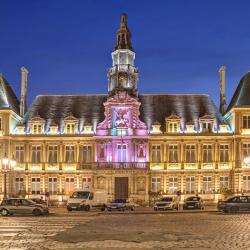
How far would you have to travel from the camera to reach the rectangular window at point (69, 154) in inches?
2608

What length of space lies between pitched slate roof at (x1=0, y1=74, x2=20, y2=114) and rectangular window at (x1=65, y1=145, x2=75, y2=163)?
798cm

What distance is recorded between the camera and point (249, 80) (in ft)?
222

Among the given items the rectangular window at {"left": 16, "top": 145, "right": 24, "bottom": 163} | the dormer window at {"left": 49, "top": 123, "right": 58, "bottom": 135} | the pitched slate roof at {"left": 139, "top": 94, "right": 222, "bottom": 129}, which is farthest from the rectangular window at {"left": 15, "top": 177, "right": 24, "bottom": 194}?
the pitched slate roof at {"left": 139, "top": 94, "right": 222, "bottom": 129}

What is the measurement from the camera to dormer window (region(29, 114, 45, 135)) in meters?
66.9

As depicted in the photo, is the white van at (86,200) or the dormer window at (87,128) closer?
the white van at (86,200)

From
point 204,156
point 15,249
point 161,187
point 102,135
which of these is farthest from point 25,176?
point 15,249

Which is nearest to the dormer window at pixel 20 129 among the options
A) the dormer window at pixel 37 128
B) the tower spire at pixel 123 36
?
the dormer window at pixel 37 128

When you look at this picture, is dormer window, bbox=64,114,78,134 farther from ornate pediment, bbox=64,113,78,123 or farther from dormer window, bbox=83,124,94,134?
dormer window, bbox=83,124,94,134

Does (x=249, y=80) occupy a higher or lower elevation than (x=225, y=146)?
higher

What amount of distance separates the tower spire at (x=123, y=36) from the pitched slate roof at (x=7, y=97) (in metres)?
13.9

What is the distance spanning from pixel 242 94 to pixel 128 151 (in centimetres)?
1440

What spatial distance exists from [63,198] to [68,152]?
5.23 m

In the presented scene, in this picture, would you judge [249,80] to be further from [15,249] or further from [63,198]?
[15,249]

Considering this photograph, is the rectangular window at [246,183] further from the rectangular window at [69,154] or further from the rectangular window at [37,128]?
the rectangular window at [37,128]
